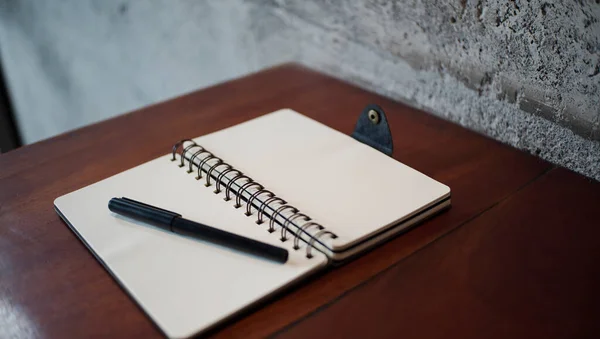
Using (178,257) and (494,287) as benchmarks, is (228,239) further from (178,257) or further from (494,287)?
(494,287)

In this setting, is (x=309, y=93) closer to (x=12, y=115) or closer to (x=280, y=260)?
(x=280, y=260)

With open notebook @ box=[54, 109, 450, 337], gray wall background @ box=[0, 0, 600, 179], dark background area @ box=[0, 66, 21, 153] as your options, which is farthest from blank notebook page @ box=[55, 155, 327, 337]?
dark background area @ box=[0, 66, 21, 153]

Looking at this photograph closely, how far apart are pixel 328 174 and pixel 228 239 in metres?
0.16

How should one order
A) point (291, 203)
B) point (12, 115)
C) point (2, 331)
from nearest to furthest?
point (2, 331)
point (291, 203)
point (12, 115)

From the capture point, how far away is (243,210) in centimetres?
58

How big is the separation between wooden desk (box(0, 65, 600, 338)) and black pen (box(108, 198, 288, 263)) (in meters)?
0.05

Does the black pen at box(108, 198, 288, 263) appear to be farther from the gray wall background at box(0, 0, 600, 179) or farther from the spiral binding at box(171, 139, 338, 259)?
the gray wall background at box(0, 0, 600, 179)

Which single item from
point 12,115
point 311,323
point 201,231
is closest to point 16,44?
point 12,115

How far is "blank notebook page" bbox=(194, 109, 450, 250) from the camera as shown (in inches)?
21.9

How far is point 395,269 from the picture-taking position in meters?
0.52

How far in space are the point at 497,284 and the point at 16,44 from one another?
82.5 inches

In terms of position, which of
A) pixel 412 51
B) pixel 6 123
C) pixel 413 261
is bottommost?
pixel 6 123

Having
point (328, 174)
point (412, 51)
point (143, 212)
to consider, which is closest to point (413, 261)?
point (328, 174)

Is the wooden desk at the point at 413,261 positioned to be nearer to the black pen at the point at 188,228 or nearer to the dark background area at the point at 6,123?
the black pen at the point at 188,228
